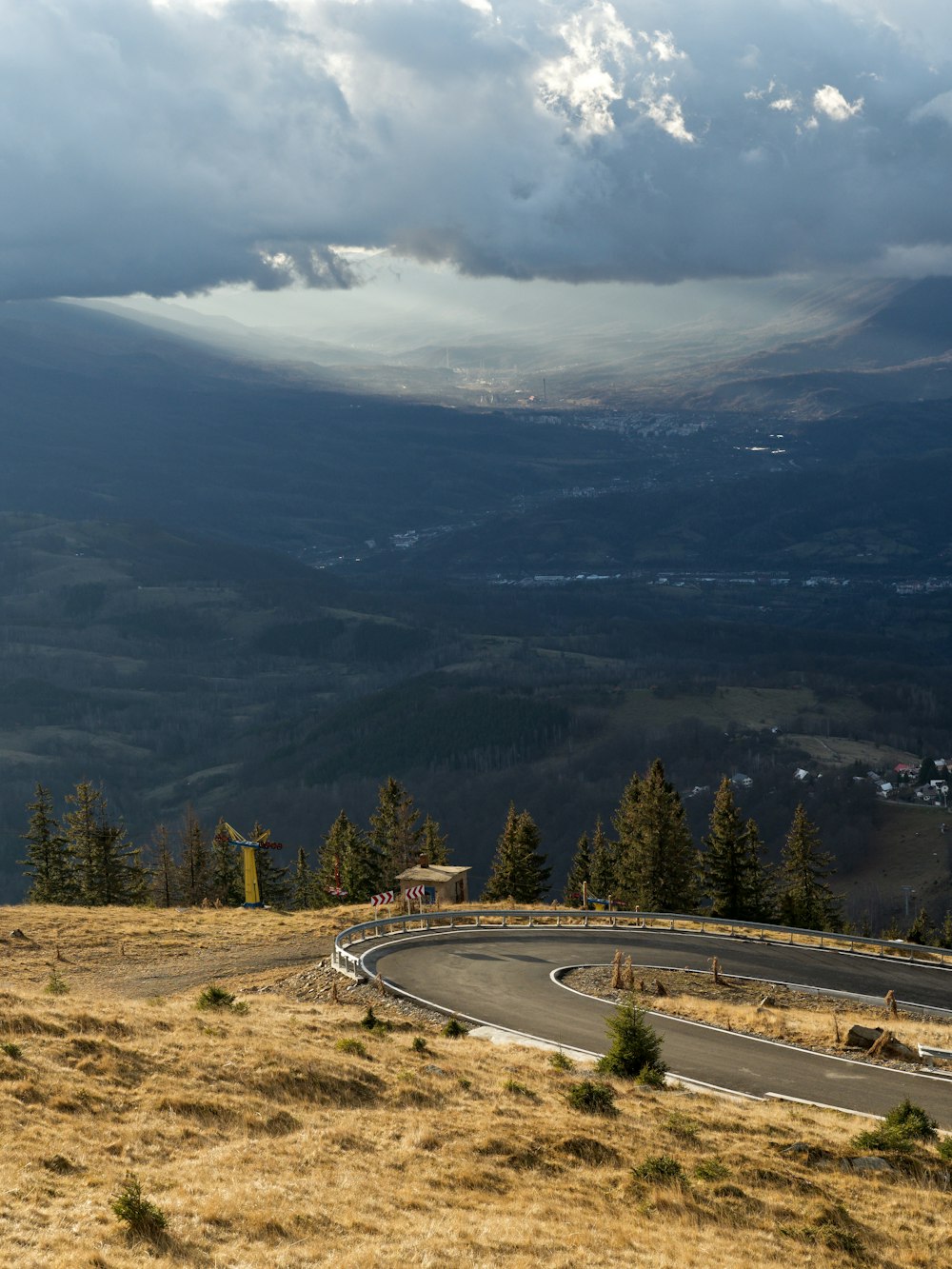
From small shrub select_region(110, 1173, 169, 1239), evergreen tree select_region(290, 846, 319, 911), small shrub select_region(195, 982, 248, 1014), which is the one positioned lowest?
evergreen tree select_region(290, 846, 319, 911)

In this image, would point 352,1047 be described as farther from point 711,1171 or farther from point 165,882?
point 165,882

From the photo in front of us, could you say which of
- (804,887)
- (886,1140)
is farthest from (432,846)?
(886,1140)

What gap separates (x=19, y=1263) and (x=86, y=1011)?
14189 mm

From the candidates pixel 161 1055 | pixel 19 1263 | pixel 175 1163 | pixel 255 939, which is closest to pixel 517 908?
pixel 255 939

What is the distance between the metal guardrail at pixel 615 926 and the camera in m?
50.6

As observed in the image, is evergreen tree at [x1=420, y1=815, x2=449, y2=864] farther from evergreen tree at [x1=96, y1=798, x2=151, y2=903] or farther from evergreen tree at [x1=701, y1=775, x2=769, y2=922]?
evergreen tree at [x1=96, y1=798, x2=151, y2=903]

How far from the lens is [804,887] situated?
8162 centimetres

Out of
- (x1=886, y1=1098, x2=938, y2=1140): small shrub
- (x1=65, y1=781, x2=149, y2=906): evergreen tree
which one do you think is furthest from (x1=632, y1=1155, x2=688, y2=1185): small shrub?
(x1=65, y1=781, x2=149, y2=906): evergreen tree

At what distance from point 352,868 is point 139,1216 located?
214 feet

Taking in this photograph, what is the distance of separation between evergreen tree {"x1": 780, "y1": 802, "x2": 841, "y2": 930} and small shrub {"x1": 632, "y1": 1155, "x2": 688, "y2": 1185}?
184 feet

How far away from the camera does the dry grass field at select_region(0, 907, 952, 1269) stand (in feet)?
61.8

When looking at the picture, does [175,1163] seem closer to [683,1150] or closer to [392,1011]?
[683,1150]

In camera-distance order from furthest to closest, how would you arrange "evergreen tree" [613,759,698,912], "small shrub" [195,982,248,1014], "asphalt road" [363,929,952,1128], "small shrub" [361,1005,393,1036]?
"evergreen tree" [613,759,698,912], "small shrub" [195,982,248,1014], "small shrub" [361,1005,393,1036], "asphalt road" [363,929,952,1128]

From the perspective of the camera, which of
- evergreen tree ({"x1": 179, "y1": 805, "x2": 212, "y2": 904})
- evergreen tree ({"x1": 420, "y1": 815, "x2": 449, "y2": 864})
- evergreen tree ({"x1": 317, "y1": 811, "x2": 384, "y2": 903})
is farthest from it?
evergreen tree ({"x1": 179, "y1": 805, "x2": 212, "y2": 904})
